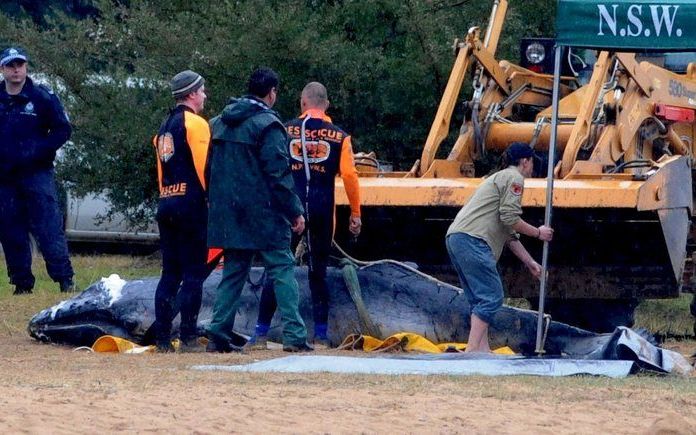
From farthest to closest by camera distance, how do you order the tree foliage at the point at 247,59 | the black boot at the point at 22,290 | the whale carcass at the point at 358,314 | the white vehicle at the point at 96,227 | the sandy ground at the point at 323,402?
the white vehicle at the point at 96,227 < the tree foliage at the point at 247,59 < the black boot at the point at 22,290 < the whale carcass at the point at 358,314 < the sandy ground at the point at 323,402

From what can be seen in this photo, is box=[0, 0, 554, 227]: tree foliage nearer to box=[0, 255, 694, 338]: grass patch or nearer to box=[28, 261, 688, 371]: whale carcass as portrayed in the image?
box=[0, 255, 694, 338]: grass patch

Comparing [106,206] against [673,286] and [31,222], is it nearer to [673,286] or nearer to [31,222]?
[31,222]

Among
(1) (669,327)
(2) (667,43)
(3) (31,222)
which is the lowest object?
(1) (669,327)

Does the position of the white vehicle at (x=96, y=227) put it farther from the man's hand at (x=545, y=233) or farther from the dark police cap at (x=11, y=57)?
the man's hand at (x=545, y=233)

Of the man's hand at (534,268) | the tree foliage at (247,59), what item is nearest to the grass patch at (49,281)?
the tree foliage at (247,59)

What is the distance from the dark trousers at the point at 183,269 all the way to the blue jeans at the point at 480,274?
166 centimetres

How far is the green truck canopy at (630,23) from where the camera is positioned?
32.8 ft

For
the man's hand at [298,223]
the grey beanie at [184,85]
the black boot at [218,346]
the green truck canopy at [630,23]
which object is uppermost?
the green truck canopy at [630,23]

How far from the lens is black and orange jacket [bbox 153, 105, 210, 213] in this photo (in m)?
9.80

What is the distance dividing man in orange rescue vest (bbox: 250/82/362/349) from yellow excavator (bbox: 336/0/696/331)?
136 centimetres

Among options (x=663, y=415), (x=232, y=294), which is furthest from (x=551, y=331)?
(x=663, y=415)

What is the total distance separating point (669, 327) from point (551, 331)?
305 centimetres

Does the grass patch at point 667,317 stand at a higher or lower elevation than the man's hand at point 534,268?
lower

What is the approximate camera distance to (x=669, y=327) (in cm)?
1334
